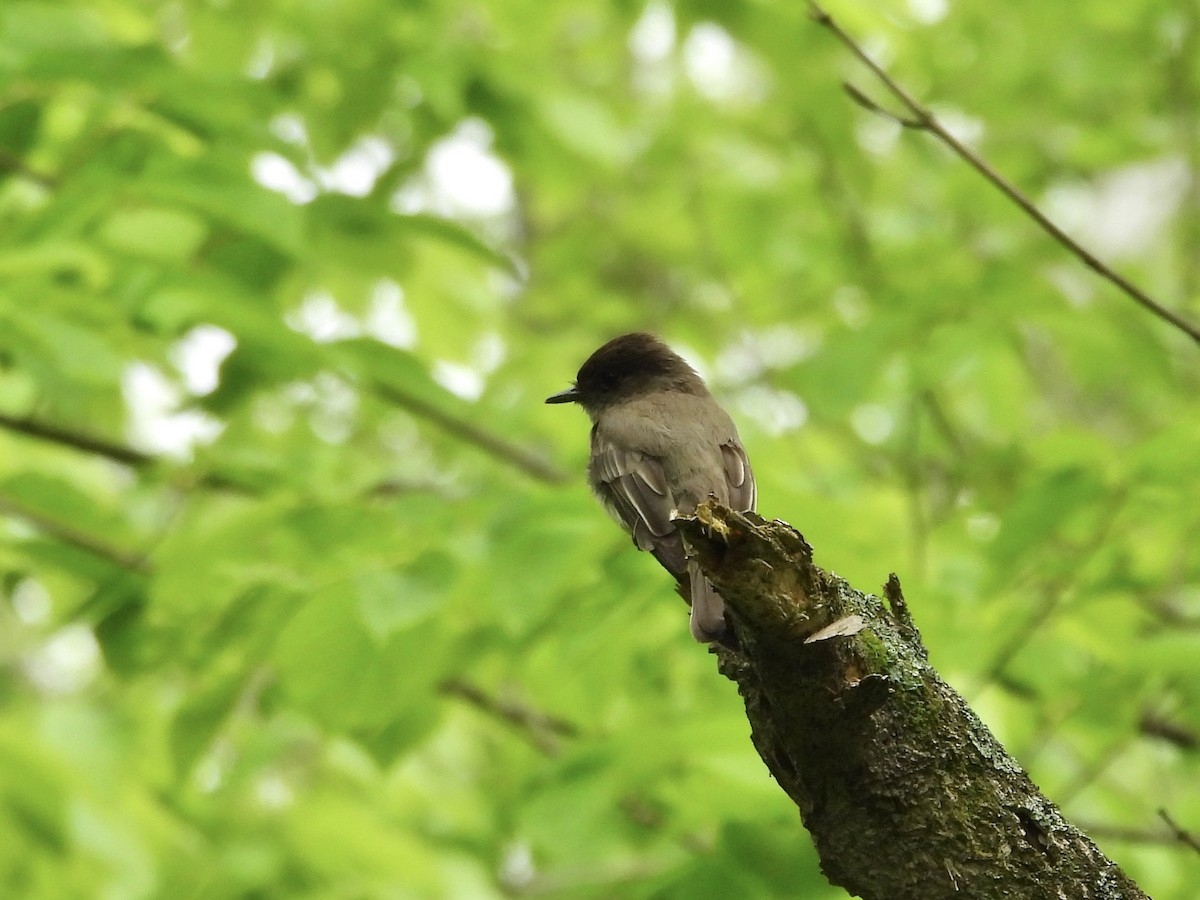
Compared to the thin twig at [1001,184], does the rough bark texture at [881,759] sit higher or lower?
lower

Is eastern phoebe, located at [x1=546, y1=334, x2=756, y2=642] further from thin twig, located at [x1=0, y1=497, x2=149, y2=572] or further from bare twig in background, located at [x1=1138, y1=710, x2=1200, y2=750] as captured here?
bare twig in background, located at [x1=1138, y1=710, x2=1200, y2=750]

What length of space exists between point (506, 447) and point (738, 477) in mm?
1903

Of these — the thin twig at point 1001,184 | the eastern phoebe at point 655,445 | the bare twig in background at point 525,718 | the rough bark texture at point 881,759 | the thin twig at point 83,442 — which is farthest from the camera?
the bare twig in background at point 525,718

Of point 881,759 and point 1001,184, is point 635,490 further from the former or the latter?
point 881,759

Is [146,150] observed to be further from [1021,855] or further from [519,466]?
[1021,855]

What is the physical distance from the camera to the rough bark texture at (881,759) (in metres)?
2.18

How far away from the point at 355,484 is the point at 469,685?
94 cm

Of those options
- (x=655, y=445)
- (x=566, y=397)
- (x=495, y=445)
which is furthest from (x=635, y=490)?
(x=495, y=445)

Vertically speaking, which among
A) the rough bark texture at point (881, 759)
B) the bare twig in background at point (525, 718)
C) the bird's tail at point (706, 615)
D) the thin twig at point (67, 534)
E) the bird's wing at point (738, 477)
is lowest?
the rough bark texture at point (881, 759)

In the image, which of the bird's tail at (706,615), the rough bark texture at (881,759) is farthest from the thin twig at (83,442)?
the rough bark texture at (881,759)

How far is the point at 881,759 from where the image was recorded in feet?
7.18

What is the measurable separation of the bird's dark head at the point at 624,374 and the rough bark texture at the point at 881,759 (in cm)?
314

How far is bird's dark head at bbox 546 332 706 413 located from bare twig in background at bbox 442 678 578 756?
1.16 metres

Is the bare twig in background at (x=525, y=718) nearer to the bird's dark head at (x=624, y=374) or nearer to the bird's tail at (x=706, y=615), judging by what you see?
the bird's dark head at (x=624, y=374)
